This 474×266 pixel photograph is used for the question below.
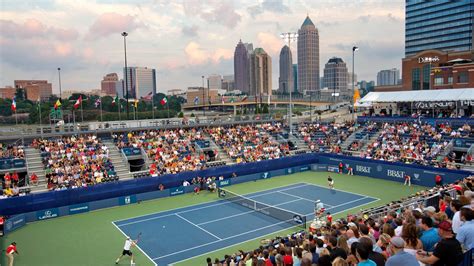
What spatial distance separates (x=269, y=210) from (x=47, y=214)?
16565 mm

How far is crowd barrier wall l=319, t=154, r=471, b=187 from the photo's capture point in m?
32.2

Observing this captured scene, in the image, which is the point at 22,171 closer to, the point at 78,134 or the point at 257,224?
the point at 78,134

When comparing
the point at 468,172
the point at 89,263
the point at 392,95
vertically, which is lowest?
the point at 89,263

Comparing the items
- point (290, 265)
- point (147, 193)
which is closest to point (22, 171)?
point (147, 193)

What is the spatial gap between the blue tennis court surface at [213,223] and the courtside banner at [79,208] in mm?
4610

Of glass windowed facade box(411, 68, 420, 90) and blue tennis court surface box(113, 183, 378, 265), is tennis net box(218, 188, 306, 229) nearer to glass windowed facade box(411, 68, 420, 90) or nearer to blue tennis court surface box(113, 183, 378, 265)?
blue tennis court surface box(113, 183, 378, 265)

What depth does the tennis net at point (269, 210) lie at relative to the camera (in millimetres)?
23794

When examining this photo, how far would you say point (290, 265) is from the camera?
1058cm

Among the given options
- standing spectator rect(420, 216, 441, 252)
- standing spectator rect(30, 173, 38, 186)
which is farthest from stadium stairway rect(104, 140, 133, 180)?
standing spectator rect(420, 216, 441, 252)

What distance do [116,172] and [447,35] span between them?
147 meters

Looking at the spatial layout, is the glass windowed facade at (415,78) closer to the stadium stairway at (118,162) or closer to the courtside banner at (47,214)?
the stadium stairway at (118,162)

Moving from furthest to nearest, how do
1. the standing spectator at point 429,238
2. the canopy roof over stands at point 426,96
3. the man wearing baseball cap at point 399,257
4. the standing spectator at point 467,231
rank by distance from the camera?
the canopy roof over stands at point 426,96 → the standing spectator at point 429,238 → the standing spectator at point 467,231 → the man wearing baseball cap at point 399,257

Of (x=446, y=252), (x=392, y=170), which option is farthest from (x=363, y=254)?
(x=392, y=170)

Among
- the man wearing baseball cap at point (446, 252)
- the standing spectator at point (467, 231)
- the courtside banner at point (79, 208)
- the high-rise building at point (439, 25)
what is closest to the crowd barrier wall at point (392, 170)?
the courtside banner at point (79, 208)
